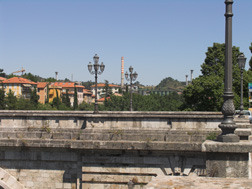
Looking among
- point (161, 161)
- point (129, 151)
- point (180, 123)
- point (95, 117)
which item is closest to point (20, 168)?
point (95, 117)

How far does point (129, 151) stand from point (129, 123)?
6.69 ft

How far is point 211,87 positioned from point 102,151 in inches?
1006

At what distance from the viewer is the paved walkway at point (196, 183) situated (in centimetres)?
516

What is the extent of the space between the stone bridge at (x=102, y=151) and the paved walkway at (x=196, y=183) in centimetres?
511

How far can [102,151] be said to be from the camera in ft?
37.6

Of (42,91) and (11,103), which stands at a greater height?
(42,91)

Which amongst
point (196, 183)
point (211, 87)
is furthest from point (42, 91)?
point (196, 183)

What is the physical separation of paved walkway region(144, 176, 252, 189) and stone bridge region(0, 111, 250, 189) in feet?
16.8

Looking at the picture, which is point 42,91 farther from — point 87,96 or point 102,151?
point 102,151

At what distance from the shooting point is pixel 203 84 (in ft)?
117

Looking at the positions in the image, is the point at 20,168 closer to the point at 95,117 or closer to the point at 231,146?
the point at 95,117

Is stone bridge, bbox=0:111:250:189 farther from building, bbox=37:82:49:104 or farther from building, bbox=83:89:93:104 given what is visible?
building, bbox=83:89:93:104

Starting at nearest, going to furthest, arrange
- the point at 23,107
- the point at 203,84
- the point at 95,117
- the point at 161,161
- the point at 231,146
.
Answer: the point at 231,146
the point at 161,161
the point at 95,117
the point at 203,84
the point at 23,107

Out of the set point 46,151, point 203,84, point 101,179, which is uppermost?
point 203,84
